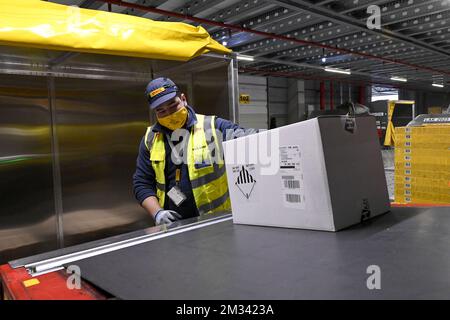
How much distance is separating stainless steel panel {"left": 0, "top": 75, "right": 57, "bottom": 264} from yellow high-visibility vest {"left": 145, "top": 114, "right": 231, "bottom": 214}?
52.5 inches

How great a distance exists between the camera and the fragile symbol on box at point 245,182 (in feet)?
4.83

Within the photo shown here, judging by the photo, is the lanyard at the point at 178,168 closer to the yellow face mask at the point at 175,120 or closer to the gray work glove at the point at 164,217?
the yellow face mask at the point at 175,120

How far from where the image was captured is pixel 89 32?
2012 millimetres

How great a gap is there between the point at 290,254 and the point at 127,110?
9.38 ft

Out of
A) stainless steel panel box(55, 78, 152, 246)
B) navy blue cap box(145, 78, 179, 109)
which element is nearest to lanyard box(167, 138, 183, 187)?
navy blue cap box(145, 78, 179, 109)

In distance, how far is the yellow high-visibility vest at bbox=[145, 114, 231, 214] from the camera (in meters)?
2.15

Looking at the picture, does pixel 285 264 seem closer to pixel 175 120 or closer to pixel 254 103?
pixel 175 120

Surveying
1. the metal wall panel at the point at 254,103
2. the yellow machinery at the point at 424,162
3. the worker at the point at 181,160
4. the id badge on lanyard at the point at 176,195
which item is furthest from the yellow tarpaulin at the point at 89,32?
the metal wall panel at the point at 254,103

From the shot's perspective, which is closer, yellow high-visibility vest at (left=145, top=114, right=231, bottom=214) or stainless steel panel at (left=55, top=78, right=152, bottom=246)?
yellow high-visibility vest at (left=145, top=114, right=231, bottom=214)

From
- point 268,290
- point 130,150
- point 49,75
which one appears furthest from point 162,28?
point 268,290

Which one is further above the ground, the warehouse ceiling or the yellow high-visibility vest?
the warehouse ceiling

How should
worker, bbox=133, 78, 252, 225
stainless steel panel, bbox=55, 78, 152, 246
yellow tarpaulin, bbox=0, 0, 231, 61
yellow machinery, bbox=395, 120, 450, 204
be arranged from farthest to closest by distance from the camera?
yellow machinery, bbox=395, 120, 450, 204 → stainless steel panel, bbox=55, 78, 152, 246 → worker, bbox=133, 78, 252, 225 → yellow tarpaulin, bbox=0, 0, 231, 61

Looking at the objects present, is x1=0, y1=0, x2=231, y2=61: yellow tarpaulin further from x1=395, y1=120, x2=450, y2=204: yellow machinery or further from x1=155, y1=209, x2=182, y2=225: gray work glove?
x1=395, y1=120, x2=450, y2=204: yellow machinery

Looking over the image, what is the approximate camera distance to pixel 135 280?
94 centimetres
